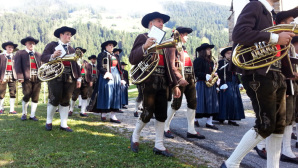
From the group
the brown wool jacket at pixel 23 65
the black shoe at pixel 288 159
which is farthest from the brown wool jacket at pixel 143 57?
the brown wool jacket at pixel 23 65

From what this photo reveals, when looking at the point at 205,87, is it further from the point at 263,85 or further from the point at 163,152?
the point at 263,85

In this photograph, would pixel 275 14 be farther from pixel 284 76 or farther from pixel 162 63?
pixel 162 63

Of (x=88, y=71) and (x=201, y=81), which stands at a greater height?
(x=88, y=71)

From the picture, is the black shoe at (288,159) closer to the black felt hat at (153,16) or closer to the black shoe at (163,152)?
the black shoe at (163,152)

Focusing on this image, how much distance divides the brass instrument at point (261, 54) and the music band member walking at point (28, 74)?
6.71m

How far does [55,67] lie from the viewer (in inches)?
231

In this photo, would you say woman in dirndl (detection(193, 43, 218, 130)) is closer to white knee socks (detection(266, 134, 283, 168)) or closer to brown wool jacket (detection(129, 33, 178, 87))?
brown wool jacket (detection(129, 33, 178, 87))

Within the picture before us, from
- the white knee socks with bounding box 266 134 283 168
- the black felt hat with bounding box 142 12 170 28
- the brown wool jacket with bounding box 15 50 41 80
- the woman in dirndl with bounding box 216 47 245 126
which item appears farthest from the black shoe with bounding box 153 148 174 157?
the brown wool jacket with bounding box 15 50 41 80

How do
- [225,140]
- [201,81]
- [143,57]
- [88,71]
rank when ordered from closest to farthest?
[143,57]
[225,140]
[201,81]
[88,71]

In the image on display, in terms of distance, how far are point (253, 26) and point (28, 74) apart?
23.1 ft

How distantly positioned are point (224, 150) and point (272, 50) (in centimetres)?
243

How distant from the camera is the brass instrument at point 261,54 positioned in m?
2.86

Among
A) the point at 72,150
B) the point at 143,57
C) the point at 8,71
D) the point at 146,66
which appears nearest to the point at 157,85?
the point at 146,66

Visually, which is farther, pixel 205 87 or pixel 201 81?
pixel 201 81
